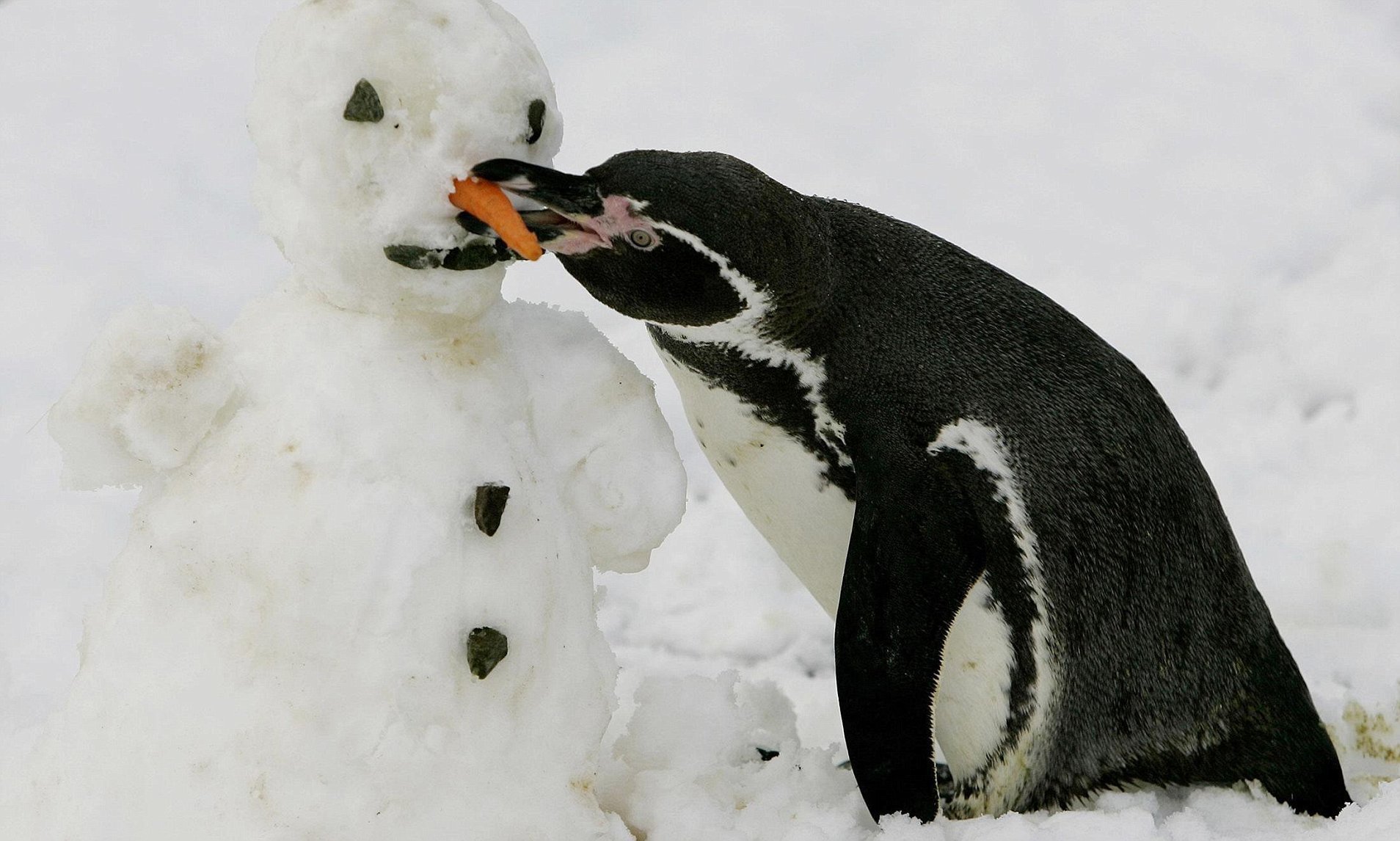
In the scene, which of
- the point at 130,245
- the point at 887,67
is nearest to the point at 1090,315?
the point at 887,67

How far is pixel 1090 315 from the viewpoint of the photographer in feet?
8.69

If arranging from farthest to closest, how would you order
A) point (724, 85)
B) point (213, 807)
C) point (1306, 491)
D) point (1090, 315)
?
1. point (724, 85)
2. point (1090, 315)
3. point (1306, 491)
4. point (213, 807)

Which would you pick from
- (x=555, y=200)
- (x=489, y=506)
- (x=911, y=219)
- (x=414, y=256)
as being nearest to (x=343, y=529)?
(x=489, y=506)

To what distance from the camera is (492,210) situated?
1.00 m

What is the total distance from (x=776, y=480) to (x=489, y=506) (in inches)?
18.5

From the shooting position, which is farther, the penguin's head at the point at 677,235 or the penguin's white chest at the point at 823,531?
the penguin's white chest at the point at 823,531

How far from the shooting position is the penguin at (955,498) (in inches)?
48.1

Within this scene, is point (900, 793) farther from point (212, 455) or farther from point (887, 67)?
point (887, 67)

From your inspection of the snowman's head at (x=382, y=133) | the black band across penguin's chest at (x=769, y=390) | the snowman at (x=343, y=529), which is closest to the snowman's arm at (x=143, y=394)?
the snowman at (x=343, y=529)

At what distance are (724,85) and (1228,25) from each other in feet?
4.43

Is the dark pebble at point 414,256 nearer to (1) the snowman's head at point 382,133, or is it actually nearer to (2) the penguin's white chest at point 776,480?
(1) the snowman's head at point 382,133

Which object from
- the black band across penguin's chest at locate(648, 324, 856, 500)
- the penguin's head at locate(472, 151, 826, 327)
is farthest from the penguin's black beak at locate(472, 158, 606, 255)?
the black band across penguin's chest at locate(648, 324, 856, 500)

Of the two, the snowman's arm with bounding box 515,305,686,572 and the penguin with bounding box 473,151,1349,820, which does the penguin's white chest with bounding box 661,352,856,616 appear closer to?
the penguin with bounding box 473,151,1349,820

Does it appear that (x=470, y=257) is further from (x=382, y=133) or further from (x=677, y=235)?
(x=677, y=235)
